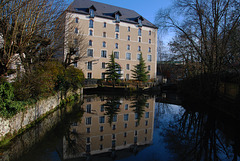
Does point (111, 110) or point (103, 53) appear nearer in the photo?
point (111, 110)

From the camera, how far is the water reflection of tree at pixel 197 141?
565 cm

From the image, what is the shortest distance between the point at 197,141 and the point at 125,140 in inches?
119

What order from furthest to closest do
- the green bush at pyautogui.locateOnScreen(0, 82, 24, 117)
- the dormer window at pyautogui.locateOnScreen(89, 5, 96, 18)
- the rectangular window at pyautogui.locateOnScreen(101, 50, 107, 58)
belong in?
the rectangular window at pyautogui.locateOnScreen(101, 50, 107, 58)
the dormer window at pyautogui.locateOnScreen(89, 5, 96, 18)
the green bush at pyautogui.locateOnScreen(0, 82, 24, 117)

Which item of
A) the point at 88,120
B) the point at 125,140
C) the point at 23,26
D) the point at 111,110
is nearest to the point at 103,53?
the point at 111,110

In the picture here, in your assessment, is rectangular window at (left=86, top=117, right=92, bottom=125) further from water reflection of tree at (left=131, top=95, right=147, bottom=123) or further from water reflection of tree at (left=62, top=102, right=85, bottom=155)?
water reflection of tree at (left=131, top=95, right=147, bottom=123)

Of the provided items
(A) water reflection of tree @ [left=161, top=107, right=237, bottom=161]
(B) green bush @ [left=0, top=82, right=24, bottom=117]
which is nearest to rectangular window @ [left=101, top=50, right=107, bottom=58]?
(A) water reflection of tree @ [left=161, top=107, right=237, bottom=161]

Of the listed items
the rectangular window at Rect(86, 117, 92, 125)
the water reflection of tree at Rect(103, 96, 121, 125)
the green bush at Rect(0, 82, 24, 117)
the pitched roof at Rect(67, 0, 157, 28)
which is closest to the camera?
the green bush at Rect(0, 82, 24, 117)

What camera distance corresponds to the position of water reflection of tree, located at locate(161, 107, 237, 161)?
5652 millimetres

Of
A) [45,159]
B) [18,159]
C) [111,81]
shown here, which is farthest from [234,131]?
[111,81]

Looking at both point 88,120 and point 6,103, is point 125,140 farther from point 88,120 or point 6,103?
point 6,103

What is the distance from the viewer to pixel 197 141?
22.6 feet

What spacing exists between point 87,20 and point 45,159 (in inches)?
1311

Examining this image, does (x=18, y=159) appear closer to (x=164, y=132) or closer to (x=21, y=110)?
(x=21, y=110)

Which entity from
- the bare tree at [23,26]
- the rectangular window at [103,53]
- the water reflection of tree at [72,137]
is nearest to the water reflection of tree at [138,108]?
the water reflection of tree at [72,137]
